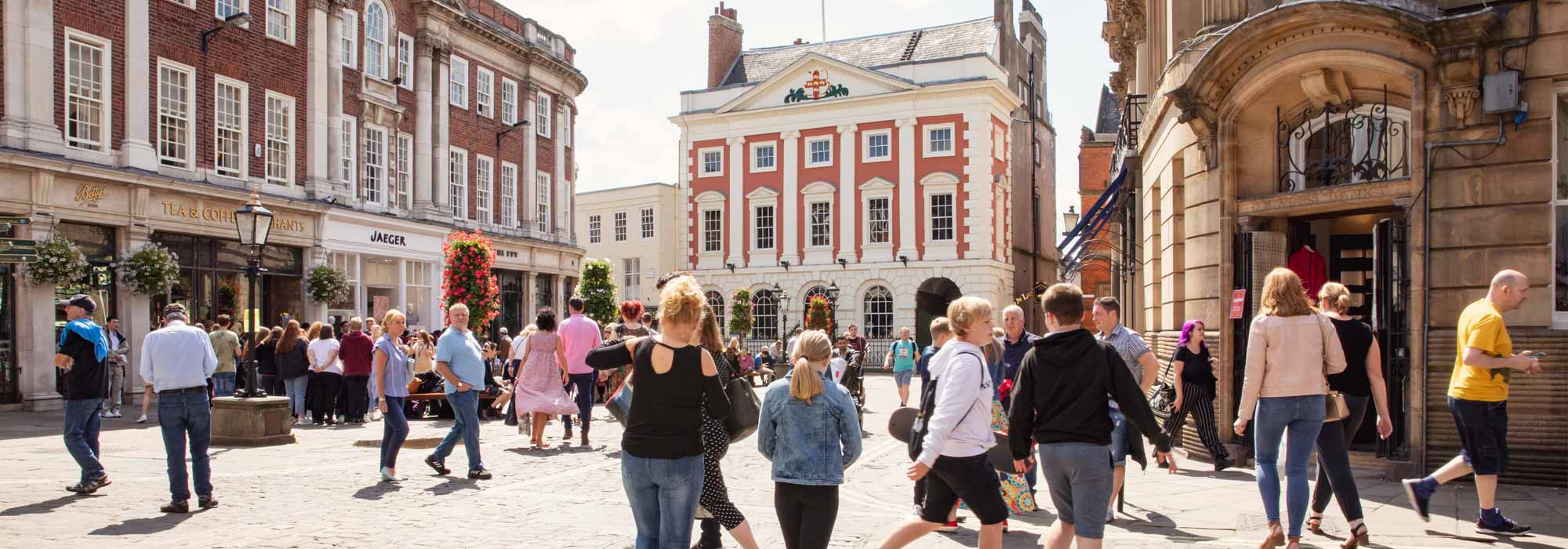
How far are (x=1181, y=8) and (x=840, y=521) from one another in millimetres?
7559

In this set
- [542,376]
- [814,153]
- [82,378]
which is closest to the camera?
[82,378]

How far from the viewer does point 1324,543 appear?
23.4 feet

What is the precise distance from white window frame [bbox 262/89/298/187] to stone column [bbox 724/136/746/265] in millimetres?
23987

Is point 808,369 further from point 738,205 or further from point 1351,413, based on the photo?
point 738,205

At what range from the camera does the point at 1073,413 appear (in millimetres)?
5203

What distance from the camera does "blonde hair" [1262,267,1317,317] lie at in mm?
6535

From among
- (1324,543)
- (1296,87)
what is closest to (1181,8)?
(1296,87)

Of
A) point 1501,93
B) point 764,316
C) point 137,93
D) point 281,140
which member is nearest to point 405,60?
point 281,140

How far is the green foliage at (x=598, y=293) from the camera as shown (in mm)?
34781

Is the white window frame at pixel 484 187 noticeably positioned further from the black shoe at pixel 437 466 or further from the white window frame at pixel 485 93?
the black shoe at pixel 437 466

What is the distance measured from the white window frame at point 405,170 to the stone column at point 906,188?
2034 cm

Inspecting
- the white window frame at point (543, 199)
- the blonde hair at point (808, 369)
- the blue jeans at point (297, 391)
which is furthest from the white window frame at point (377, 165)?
the blonde hair at point (808, 369)

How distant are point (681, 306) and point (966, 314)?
57.6 inches

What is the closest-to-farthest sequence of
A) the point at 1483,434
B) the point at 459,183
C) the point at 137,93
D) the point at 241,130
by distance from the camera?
the point at 1483,434 < the point at 137,93 < the point at 241,130 < the point at 459,183
